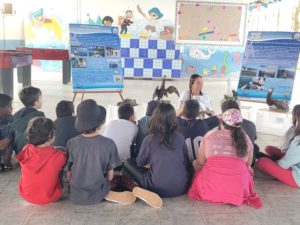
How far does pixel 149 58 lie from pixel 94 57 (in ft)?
14.0

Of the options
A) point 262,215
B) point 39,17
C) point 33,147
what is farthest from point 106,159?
point 39,17

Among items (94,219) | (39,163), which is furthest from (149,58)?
(94,219)

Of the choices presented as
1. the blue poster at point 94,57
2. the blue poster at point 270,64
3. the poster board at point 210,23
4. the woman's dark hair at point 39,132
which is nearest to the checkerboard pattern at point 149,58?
the poster board at point 210,23

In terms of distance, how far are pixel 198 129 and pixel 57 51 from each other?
535 centimetres

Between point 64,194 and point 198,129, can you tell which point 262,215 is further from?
point 64,194

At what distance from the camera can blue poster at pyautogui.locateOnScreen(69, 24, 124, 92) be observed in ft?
16.1

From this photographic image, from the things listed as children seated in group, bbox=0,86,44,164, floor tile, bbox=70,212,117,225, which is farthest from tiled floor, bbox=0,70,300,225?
children seated in group, bbox=0,86,44,164

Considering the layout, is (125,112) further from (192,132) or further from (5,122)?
(5,122)

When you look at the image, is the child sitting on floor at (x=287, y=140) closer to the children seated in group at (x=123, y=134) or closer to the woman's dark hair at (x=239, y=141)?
the woman's dark hair at (x=239, y=141)

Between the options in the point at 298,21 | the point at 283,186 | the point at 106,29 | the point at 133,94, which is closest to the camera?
the point at 283,186

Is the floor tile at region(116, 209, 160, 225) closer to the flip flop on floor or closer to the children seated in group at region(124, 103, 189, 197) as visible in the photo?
the flip flop on floor

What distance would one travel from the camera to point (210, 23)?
948 cm

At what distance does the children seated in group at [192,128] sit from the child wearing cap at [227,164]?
339mm

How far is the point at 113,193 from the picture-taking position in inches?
98.0
